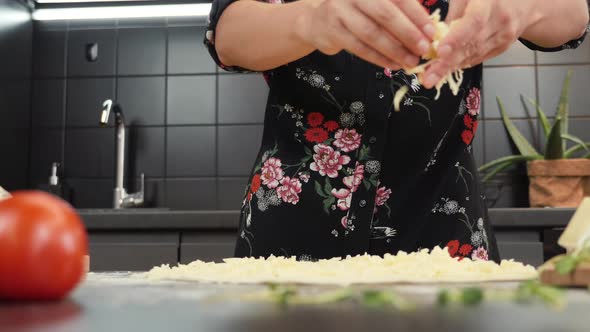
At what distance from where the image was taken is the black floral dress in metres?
1.04

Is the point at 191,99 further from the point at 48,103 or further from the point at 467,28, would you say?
the point at 467,28

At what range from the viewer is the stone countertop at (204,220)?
5.75 feet

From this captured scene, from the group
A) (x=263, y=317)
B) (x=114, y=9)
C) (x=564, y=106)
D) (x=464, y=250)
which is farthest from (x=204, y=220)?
(x=263, y=317)

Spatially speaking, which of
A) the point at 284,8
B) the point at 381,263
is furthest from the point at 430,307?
the point at 284,8

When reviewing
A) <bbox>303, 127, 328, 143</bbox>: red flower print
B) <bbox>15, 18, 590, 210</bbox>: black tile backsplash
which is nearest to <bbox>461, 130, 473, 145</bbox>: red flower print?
<bbox>303, 127, 328, 143</bbox>: red flower print

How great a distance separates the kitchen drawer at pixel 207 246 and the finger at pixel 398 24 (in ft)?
3.95

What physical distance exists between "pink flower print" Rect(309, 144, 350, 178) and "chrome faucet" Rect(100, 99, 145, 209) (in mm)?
1412

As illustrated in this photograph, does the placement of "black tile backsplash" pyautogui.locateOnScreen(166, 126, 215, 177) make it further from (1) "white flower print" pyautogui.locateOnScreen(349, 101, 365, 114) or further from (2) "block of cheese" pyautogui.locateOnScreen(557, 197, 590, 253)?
(2) "block of cheese" pyautogui.locateOnScreen(557, 197, 590, 253)

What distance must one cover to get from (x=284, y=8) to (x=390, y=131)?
30cm

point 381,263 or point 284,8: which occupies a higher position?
point 284,8

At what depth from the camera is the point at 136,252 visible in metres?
1.86

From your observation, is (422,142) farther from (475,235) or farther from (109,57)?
(109,57)

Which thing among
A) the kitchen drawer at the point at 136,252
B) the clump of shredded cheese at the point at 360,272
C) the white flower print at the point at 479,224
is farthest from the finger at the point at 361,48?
the kitchen drawer at the point at 136,252

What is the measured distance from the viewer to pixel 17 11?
2.42 m
